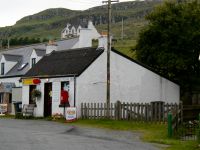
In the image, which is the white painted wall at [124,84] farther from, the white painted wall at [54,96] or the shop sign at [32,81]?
the shop sign at [32,81]

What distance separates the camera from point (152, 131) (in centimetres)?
2489

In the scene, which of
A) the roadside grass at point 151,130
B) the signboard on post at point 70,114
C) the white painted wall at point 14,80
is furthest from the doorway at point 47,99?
the white painted wall at point 14,80

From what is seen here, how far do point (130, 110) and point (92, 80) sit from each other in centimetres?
593

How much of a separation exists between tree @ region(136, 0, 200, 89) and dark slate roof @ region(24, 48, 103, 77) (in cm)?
712

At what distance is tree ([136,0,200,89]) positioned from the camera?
139 ft

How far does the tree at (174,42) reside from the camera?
4241 centimetres

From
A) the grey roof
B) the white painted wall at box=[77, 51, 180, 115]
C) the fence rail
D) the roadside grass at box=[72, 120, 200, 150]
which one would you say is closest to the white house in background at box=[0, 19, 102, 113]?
the grey roof

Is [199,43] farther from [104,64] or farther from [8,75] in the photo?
[8,75]

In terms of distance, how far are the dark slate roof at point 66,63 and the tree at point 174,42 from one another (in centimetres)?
712

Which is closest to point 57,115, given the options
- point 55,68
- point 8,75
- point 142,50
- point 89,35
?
point 55,68

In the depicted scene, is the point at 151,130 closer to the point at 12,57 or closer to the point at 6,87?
the point at 6,87

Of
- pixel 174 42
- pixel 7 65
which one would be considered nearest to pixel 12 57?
pixel 7 65

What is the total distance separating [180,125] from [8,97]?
28.8 metres

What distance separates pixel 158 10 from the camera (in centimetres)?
4447
